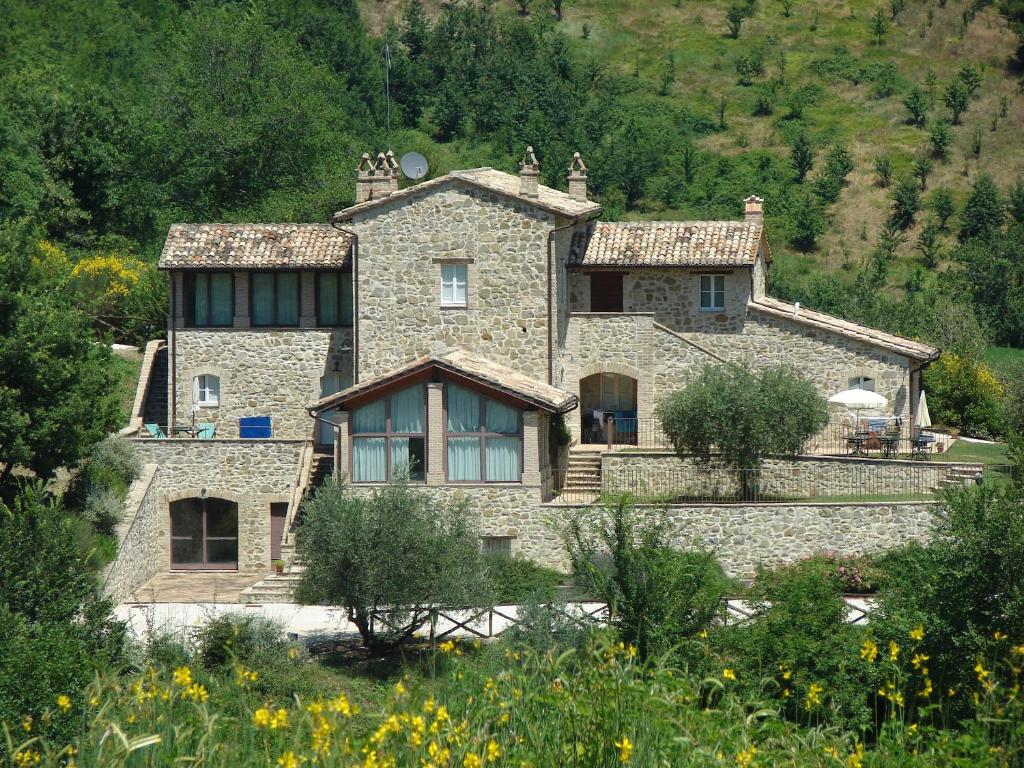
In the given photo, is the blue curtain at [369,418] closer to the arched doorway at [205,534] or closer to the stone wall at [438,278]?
the stone wall at [438,278]

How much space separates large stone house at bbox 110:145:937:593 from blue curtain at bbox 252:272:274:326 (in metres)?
0.05

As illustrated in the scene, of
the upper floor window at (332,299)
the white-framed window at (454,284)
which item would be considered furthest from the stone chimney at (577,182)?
the upper floor window at (332,299)

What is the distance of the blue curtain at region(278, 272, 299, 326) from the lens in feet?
120

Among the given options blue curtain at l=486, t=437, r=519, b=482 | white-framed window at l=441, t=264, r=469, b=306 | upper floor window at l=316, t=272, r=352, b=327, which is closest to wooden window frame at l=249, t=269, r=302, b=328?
upper floor window at l=316, t=272, r=352, b=327

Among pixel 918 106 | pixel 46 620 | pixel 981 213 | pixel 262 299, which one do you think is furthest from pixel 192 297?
pixel 918 106

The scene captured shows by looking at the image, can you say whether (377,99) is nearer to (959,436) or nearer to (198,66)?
(198,66)

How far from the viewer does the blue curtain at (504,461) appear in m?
31.3

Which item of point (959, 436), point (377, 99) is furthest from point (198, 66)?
point (959, 436)

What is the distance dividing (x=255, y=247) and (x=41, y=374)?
8.07 m

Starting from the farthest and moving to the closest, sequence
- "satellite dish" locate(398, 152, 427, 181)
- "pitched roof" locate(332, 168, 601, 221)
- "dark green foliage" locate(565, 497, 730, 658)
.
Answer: "satellite dish" locate(398, 152, 427, 181) < "pitched roof" locate(332, 168, 601, 221) < "dark green foliage" locate(565, 497, 730, 658)

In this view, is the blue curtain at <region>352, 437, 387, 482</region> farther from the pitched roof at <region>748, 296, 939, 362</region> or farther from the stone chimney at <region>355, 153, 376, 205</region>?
the pitched roof at <region>748, 296, 939, 362</region>

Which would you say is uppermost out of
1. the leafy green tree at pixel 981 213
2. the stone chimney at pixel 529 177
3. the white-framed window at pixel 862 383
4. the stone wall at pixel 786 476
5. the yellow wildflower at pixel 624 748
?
the leafy green tree at pixel 981 213

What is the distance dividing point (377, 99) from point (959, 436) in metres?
38.8

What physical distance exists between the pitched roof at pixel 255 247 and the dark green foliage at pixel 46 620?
10334 millimetres
